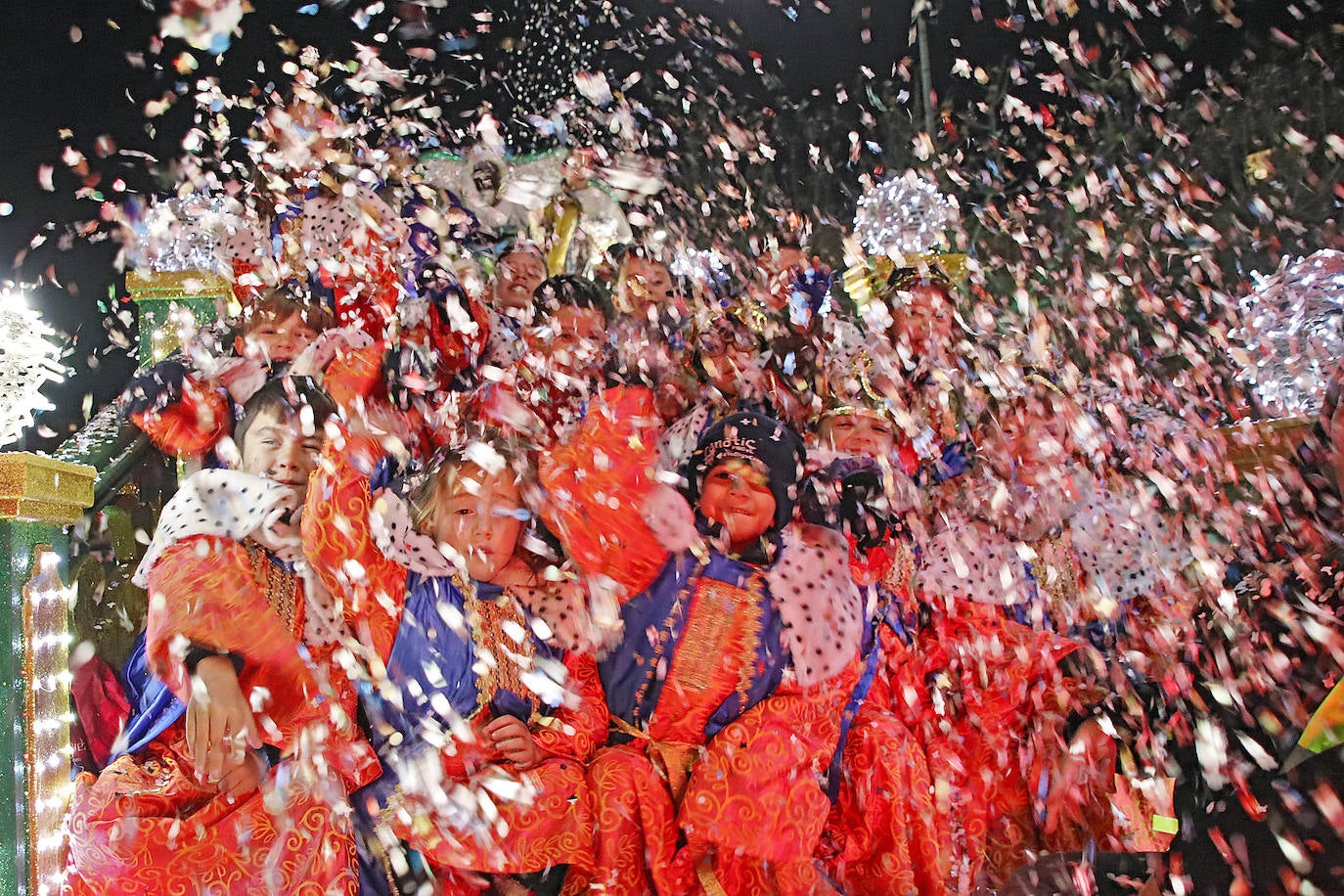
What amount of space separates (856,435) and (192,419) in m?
2.22

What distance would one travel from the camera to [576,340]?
3.35m

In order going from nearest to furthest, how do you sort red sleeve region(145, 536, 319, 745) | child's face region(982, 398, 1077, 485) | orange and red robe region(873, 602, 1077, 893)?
red sleeve region(145, 536, 319, 745), orange and red robe region(873, 602, 1077, 893), child's face region(982, 398, 1077, 485)

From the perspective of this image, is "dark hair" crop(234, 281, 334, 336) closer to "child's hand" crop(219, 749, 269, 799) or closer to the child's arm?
the child's arm

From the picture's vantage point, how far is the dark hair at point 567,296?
11.1ft

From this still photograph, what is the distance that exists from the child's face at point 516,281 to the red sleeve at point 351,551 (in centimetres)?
134

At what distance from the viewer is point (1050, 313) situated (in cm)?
751

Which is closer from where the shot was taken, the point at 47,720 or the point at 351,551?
the point at 351,551

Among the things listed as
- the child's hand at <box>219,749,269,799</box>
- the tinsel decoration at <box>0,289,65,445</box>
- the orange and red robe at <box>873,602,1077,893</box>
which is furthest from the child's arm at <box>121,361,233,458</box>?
the orange and red robe at <box>873,602,1077,893</box>

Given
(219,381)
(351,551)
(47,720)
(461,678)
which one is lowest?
(47,720)

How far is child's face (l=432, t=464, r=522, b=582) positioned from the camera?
237cm

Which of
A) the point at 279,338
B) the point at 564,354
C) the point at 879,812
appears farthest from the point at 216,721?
the point at 879,812

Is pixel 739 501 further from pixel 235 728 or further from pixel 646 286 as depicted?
pixel 646 286

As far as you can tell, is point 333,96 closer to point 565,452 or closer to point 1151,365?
point 565,452

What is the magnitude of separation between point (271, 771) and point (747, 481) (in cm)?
141
